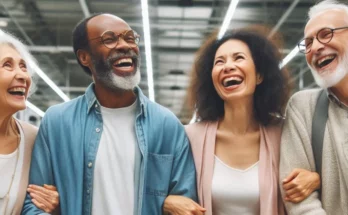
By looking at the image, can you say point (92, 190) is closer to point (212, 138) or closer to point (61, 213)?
point (61, 213)

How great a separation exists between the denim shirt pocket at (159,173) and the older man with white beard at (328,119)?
506 mm

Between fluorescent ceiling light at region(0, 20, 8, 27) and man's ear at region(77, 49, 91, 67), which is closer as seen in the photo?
man's ear at region(77, 49, 91, 67)

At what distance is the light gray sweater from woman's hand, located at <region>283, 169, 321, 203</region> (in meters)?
0.03

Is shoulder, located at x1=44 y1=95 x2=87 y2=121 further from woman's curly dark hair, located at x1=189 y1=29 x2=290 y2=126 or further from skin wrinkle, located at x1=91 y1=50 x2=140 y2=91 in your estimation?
woman's curly dark hair, located at x1=189 y1=29 x2=290 y2=126

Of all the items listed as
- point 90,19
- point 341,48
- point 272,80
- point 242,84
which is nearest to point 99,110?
point 90,19

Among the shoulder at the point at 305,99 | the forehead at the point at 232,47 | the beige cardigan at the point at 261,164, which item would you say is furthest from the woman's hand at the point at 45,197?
the shoulder at the point at 305,99

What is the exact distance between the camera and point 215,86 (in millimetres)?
2354

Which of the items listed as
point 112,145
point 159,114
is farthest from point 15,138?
point 159,114

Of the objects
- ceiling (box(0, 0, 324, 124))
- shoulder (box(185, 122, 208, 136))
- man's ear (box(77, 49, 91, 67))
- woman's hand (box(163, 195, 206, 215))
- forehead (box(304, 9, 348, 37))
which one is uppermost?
ceiling (box(0, 0, 324, 124))

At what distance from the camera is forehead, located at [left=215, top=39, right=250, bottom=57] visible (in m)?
2.36

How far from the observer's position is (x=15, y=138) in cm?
223

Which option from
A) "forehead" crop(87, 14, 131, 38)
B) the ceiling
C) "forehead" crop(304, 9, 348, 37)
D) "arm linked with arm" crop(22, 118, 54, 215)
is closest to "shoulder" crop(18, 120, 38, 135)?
"arm linked with arm" crop(22, 118, 54, 215)

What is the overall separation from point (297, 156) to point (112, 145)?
82 cm

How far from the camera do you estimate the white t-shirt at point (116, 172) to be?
2.11 metres
